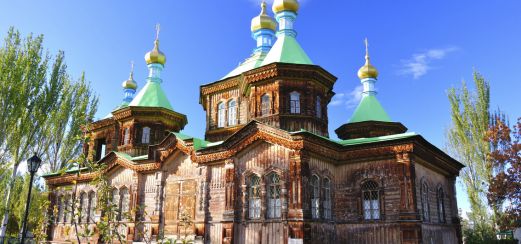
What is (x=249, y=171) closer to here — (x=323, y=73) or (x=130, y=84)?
(x=323, y=73)

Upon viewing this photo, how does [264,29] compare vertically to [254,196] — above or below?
above

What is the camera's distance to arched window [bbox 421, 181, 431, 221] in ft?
45.8

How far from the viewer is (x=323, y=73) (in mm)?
16062

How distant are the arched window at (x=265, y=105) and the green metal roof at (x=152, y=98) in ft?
22.8

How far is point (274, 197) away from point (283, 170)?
969 mm

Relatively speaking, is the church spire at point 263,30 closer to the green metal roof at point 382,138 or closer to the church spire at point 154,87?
the church spire at point 154,87

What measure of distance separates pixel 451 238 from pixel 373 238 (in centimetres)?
500

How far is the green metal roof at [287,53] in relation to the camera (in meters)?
16.1

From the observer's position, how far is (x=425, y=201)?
14.3 meters

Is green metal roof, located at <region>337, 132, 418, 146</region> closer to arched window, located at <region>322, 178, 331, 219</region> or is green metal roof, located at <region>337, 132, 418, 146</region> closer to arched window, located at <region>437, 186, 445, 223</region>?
arched window, located at <region>322, 178, 331, 219</region>

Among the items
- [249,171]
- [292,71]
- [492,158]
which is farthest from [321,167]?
[492,158]

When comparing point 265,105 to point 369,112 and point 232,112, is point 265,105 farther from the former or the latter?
point 369,112

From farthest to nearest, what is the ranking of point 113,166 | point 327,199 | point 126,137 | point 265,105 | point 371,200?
1. point 126,137
2. point 113,166
3. point 265,105
4. point 327,199
5. point 371,200

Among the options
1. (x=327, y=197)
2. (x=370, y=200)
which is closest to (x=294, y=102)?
(x=327, y=197)
